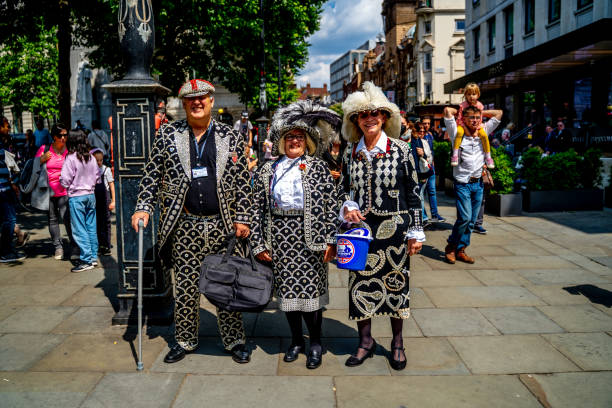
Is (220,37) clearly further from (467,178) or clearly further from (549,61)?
(467,178)

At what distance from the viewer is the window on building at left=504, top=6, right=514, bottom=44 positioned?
26.1 metres

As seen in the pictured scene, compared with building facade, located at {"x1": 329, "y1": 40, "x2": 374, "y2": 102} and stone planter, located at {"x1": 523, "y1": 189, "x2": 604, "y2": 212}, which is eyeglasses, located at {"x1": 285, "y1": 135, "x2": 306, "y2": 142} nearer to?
stone planter, located at {"x1": 523, "y1": 189, "x2": 604, "y2": 212}

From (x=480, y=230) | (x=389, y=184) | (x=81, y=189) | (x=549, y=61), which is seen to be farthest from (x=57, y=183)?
(x=549, y=61)

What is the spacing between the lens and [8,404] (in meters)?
3.25

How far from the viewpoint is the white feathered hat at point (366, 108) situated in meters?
3.63

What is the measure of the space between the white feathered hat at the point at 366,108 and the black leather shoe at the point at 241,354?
185 cm

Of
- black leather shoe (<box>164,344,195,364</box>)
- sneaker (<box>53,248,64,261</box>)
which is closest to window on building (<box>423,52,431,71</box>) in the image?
sneaker (<box>53,248,64,261</box>)

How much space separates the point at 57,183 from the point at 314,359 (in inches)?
202

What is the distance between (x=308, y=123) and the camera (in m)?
3.76

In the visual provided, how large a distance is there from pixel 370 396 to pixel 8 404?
2.36m

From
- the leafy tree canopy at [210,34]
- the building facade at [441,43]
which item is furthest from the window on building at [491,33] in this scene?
the building facade at [441,43]

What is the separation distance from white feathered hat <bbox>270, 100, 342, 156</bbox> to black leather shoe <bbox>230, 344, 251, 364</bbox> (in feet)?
5.09

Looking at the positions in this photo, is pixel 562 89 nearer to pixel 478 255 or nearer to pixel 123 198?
pixel 478 255

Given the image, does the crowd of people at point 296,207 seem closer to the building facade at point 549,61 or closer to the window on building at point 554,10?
the building facade at point 549,61
